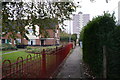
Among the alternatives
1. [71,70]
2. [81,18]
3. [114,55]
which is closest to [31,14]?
[71,70]

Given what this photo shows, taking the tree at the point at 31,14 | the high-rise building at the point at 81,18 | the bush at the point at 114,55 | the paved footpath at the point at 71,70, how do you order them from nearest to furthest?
the bush at the point at 114,55
the tree at the point at 31,14
the paved footpath at the point at 71,70
the high-rise building at the point at 81,18

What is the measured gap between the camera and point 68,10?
535cm

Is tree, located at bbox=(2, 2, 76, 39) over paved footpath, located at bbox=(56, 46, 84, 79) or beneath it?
over

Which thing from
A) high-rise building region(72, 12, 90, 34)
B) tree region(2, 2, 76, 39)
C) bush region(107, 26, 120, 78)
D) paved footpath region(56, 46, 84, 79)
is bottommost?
paved footpath region(56, 46, 84, 79)

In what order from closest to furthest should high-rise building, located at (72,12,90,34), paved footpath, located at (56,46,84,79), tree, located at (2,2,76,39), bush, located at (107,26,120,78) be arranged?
bush, located at (107,26,120,78), tree, located at (2,2,76,39), paved footpath, located at (56,46,84,79), high-rise building, located at (72,12,90,34)

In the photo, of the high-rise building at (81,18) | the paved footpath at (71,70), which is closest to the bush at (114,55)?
the paved footpath at (71,70)

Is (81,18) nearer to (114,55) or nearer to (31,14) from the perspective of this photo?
(31,14)

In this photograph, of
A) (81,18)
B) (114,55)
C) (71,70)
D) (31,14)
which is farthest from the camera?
(81,18)

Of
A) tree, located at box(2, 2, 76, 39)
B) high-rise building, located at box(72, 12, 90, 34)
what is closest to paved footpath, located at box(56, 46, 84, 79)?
tree, located at box(2, 2, 76, 39)

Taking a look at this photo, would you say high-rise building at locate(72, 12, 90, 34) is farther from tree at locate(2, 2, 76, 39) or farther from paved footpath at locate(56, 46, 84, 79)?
paved footpath at locate(56, 46, 84, 79)

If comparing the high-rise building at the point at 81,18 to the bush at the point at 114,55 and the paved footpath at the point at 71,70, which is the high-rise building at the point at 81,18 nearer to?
the paved footpath at the point at 71,70

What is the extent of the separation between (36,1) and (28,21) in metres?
0.97

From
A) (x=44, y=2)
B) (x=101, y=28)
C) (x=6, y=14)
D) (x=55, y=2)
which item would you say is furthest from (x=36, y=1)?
(x=101, y=28)

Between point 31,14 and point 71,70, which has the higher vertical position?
point 31,14
